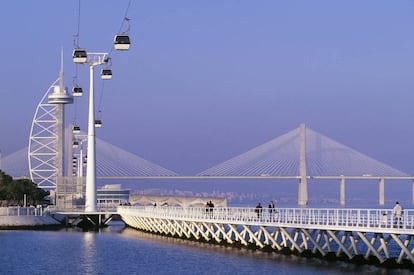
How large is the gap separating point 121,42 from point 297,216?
45.6 ft

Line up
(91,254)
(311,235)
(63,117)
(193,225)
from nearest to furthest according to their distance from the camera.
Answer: (311,235)
(91,254)
(193,225)
(63,117)

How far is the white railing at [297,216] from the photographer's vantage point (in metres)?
39.7

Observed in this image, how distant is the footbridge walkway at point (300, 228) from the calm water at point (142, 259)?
96 centimetres

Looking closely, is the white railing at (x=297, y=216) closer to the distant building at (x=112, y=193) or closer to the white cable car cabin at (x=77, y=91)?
the white cable car cabin at (x=77, y=91)

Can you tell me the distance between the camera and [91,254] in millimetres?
48312

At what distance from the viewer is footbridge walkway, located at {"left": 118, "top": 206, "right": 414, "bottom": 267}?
39312 millimetres

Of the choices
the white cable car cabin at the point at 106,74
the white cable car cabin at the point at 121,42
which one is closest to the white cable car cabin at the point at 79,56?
the white cable car cabin at the point at 106,74

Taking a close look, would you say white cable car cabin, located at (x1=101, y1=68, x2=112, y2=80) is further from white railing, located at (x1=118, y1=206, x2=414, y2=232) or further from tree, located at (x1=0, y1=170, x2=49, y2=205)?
tree, located at (x1=0, y1=170, x2=49, y2=205)

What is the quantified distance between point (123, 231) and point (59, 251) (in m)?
19.7

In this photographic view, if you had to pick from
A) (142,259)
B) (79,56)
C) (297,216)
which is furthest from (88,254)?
(79,56)

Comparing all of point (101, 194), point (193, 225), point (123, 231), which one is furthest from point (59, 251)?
point (101, 194)

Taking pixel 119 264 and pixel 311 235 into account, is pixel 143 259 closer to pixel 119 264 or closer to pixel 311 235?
pixel 119 264

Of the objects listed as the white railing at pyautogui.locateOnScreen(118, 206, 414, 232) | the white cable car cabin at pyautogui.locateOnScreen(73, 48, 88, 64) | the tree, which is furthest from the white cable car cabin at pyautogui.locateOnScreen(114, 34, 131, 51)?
the tree

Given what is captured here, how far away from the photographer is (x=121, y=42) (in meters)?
54.7
